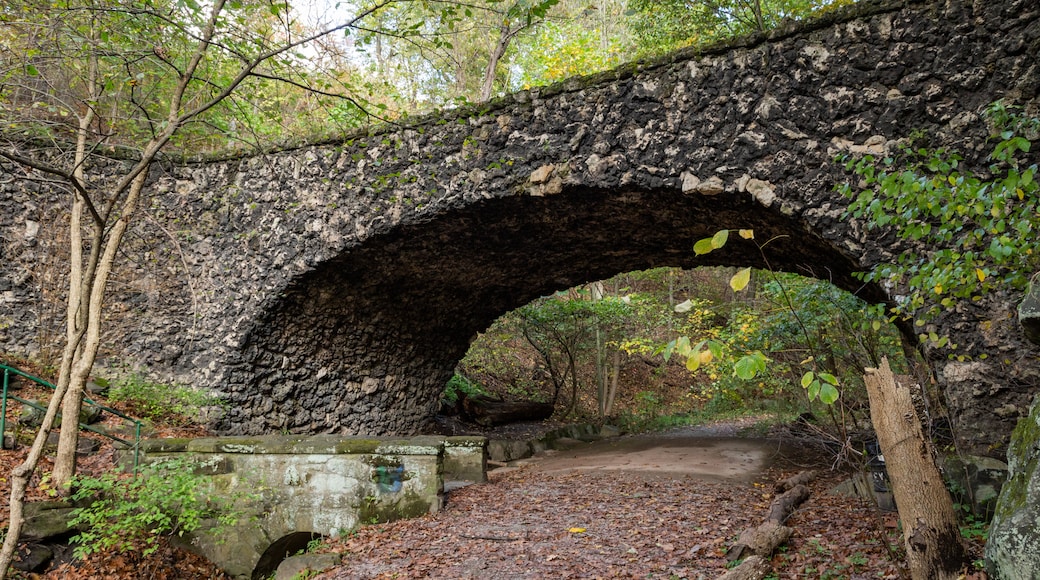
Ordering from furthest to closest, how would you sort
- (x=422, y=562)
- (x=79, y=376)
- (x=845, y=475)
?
(x=845, y=475), (x=79, y=376), (x=422, y=562)

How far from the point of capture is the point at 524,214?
5910 millimetres

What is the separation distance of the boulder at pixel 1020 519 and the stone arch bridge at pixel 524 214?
2573mm

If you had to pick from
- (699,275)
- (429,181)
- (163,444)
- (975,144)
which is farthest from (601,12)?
(163,444)

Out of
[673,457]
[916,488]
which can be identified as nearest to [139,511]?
[916,488]

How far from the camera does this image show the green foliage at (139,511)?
395 centimetres

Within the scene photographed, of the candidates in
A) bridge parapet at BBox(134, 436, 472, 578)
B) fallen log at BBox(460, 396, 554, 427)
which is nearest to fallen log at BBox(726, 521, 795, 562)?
bridge parapet at BBox(134, 436, 472, 578)

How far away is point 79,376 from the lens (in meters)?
4.27

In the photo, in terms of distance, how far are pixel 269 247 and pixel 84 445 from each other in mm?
2591

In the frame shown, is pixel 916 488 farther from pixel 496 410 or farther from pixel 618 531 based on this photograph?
pixel 496 410

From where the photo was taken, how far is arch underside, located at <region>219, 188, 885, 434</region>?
551cm

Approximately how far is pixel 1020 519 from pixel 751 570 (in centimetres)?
168

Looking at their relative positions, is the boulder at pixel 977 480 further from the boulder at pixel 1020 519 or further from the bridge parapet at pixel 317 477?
the bridge parapet at pixel 317 477

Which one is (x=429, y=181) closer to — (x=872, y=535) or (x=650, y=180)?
(x=650, y=180)

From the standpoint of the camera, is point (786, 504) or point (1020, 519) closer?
point (1020, 519)
